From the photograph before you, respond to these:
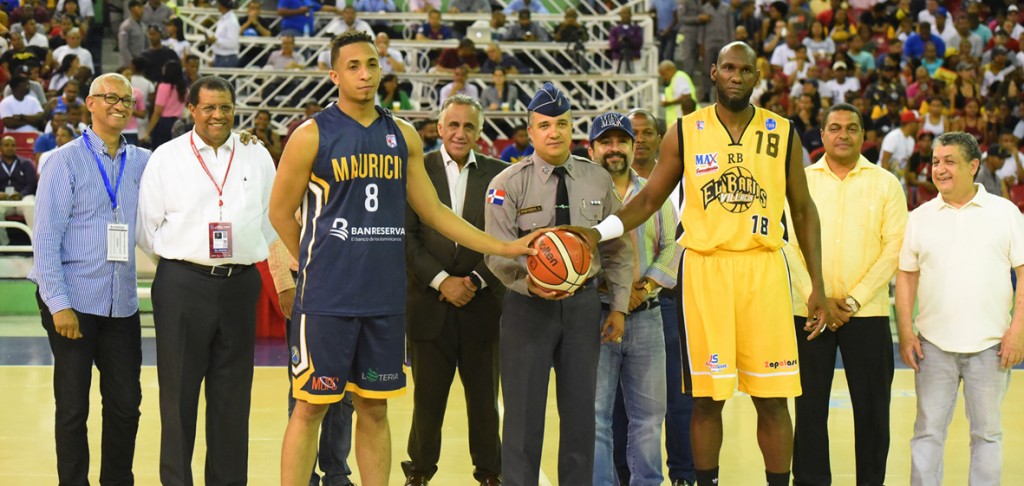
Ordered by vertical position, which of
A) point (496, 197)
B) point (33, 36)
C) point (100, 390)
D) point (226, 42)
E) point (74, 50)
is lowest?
point (100, 390)

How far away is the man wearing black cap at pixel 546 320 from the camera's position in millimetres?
5844

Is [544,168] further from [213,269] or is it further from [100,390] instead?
[100,390]

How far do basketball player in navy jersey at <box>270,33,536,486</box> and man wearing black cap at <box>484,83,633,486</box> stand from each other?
24.9 inches

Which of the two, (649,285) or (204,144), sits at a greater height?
(204,144)

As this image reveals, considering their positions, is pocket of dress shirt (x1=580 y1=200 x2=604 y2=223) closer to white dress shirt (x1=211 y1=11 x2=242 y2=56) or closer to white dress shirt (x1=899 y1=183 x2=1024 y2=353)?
white dress shirt (x1=899 y1=183 x2=1024 y2=353)

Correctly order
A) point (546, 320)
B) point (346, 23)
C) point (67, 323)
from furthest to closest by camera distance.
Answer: point (346, 23) < point (67, 323) < point (546, 320)

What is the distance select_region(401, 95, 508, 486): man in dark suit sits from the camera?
6785 millimetres

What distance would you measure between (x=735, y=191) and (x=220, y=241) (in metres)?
2.52

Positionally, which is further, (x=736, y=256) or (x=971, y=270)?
(x=971, y=270)

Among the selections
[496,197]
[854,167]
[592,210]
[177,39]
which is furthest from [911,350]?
[177,39]

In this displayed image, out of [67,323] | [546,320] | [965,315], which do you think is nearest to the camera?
[546,320]

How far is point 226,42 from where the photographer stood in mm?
18703

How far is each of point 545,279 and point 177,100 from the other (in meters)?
12.6

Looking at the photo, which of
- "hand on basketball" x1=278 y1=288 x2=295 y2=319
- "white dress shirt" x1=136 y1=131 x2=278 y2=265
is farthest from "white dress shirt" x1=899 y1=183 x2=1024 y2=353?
"white dress shirt" x1=136 y1=131 x2=278 y2=265
